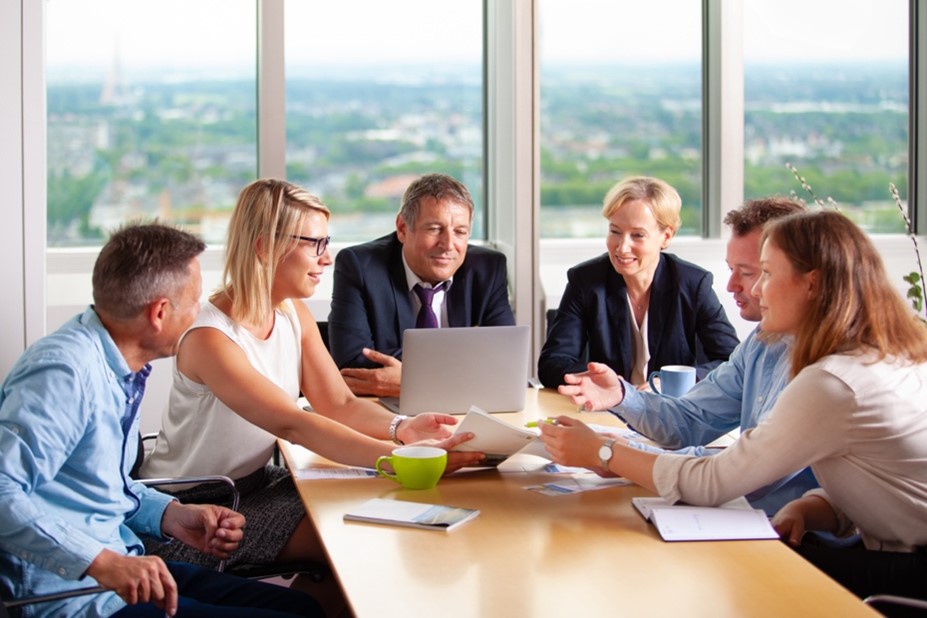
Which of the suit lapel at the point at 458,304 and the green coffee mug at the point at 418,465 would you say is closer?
the green coffee mug at the point at 418,465

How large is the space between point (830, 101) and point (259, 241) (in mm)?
4386

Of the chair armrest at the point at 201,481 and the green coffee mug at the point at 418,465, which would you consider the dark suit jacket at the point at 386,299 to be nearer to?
the chair armrest at the point at 201,481

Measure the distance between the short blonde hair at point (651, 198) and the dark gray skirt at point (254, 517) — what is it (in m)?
1.73

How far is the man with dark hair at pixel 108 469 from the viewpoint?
5.84ft

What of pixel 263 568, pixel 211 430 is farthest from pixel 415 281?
pixel 263 568

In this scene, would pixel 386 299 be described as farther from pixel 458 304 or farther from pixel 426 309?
pixel 458 304

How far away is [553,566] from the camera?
177 centimetres

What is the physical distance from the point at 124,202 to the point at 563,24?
248cm

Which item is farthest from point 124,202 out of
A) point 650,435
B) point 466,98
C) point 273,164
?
point 650,435

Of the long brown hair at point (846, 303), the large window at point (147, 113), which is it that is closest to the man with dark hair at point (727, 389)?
the long brown hair at point (846, 303)

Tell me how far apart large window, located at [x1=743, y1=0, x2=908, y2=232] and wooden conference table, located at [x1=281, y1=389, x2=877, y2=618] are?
13.7 feet

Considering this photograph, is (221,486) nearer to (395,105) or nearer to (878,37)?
(395,105)

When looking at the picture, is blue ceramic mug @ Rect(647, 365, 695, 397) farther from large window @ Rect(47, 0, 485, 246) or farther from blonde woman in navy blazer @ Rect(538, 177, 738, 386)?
large window @ Rect(47, 0, 485, 246)

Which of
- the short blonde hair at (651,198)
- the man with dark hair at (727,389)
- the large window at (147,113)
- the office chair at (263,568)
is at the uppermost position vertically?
the large window at (147,113)
